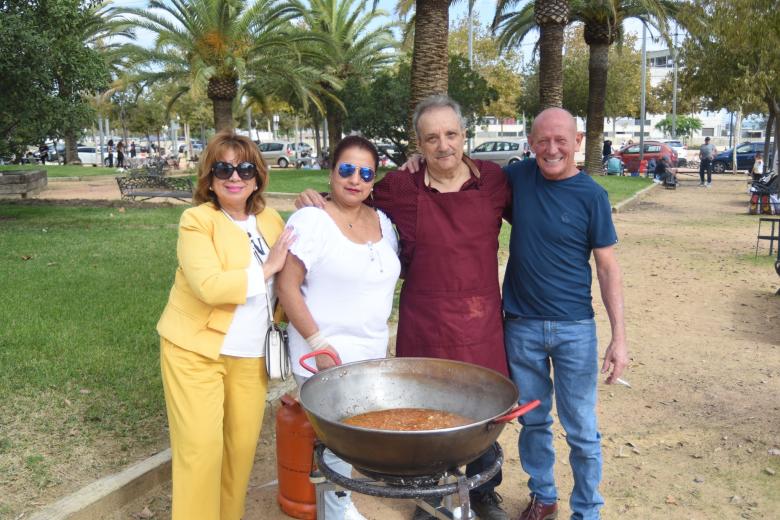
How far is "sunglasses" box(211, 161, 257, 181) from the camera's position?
9.83 ft

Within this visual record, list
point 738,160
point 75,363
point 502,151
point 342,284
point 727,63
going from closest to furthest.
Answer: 1. point 342,284
2. point 75,363
3. point 727,63
4. point 502,151
5. point 738,160

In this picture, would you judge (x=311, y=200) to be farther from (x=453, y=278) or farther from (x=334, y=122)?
(x=334, y=122)

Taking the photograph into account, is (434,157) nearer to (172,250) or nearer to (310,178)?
(172,250)

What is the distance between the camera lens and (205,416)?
9.89ft

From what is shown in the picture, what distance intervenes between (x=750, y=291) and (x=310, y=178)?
19068mm

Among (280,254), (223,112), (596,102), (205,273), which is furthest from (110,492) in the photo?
(596,102)

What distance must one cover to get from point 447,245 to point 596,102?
25616 mm

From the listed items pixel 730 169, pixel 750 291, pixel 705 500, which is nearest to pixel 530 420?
pixel 705 500

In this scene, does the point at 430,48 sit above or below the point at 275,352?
above

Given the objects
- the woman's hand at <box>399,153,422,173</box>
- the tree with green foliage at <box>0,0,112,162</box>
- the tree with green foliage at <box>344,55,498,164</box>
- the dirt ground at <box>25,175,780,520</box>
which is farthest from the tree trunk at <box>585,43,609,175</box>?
the woman's hand at <box>399,153,422,173</box>

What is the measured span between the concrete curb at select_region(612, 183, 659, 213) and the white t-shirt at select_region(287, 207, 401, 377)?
15.8 m

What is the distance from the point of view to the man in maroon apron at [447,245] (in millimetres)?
3131

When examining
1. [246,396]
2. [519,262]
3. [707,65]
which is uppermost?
[707,65]

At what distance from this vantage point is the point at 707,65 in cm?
2491
